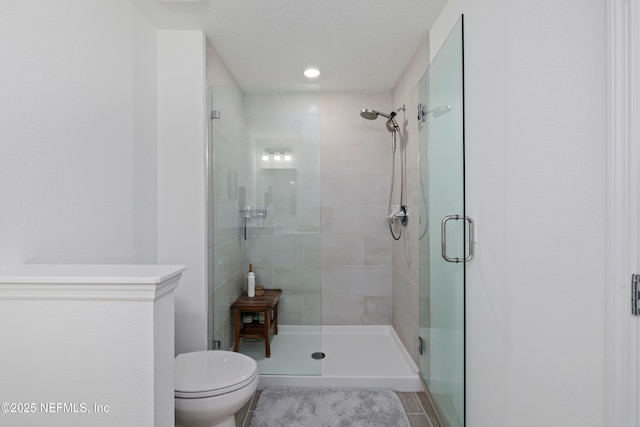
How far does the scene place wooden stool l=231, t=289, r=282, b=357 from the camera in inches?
91.1

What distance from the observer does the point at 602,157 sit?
91 cm

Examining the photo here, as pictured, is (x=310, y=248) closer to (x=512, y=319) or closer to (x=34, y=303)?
(x=512, y=319)

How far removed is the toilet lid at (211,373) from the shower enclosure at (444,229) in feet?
3.27

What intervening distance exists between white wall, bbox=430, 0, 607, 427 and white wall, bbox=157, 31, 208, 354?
1.60 metres

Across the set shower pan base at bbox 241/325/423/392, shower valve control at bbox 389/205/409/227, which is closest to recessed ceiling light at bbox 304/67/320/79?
shower valve control at bbox 389/205/409/227

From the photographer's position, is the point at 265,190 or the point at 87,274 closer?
the point at 87,274

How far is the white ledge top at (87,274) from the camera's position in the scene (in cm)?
86

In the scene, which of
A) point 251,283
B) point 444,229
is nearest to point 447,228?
point 444,229

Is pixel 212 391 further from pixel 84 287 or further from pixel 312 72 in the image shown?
pixel 312 72

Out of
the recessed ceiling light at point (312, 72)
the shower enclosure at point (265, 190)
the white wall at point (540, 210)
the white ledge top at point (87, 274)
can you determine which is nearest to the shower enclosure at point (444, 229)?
the white wall at point (540, 210)

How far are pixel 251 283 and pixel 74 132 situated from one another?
1.44m

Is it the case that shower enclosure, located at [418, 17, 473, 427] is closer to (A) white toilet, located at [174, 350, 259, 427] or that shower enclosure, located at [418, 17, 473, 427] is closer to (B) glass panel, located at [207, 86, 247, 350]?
(A) white toilet, located at [174, 350, 259, 427]

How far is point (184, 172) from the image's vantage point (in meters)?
2.07

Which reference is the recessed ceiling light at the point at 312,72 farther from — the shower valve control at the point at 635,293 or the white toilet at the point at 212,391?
the shower valve control at the point at 635,293
